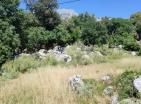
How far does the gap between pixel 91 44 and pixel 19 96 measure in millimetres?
32123

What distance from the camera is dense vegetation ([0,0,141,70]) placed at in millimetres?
24900

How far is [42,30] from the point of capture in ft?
118

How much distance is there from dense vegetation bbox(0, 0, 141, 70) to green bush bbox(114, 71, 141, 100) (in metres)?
7.83

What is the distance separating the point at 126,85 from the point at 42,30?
2473cm

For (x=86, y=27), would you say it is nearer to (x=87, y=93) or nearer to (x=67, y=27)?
(x=67, y=27)

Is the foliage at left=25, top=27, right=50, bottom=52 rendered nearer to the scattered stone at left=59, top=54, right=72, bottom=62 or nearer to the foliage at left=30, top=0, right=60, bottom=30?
the foliage at left=30, top=0, right=60, bottom=30

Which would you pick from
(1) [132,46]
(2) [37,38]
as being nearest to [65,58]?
(2) [37,38]

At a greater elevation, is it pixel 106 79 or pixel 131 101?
pixel 106 79

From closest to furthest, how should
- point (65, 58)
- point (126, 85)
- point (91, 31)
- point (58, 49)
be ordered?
point (126, 85) < point (65, 58) < point (58, 49) < point (91, 31)

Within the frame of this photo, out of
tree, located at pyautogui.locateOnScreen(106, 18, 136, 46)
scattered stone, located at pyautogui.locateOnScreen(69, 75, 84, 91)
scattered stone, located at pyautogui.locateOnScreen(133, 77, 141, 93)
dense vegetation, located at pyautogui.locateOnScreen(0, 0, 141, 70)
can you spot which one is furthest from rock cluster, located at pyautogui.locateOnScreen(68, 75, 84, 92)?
tree, located at pyautogui.locateOnScreen(106, 18, 136, 46)

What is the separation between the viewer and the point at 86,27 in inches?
1731

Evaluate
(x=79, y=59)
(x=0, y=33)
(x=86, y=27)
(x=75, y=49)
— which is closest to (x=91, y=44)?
(x=86, y=27)

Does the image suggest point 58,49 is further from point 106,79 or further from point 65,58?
point 106,79

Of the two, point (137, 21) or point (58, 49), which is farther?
point (137, 21)
